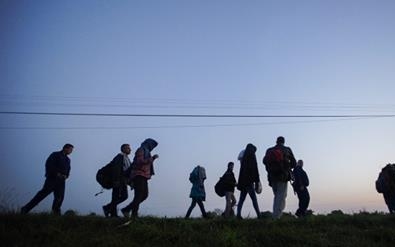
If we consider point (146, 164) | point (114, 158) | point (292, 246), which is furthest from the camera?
point (114, 158)

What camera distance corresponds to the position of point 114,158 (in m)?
10.5

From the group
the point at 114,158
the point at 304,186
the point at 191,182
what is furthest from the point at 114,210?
the point at 304,186

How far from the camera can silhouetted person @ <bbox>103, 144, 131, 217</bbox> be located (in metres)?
10.2

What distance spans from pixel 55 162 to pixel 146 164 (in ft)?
7.55

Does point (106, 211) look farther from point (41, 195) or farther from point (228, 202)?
point (228, 202)

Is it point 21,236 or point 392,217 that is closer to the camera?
point 21,236

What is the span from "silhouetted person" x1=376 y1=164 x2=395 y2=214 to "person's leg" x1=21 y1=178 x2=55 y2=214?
9.68 metres

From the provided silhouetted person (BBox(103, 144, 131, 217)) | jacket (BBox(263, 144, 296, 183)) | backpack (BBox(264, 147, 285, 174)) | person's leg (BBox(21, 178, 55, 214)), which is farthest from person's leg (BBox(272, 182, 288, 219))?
person's leg (BBox(21, 178, 55, 214))

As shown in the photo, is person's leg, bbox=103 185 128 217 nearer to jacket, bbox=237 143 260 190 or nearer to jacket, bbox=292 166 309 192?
jacket, bbox=237 143 260 190

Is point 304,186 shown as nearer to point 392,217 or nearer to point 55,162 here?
point 392,217

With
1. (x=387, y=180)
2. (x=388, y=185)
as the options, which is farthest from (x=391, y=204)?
(x=387, y=180)

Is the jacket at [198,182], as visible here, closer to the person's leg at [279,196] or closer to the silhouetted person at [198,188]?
the silhouetted person at [198,188]

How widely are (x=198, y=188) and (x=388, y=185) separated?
5800mm

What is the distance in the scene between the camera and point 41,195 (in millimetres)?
9633
